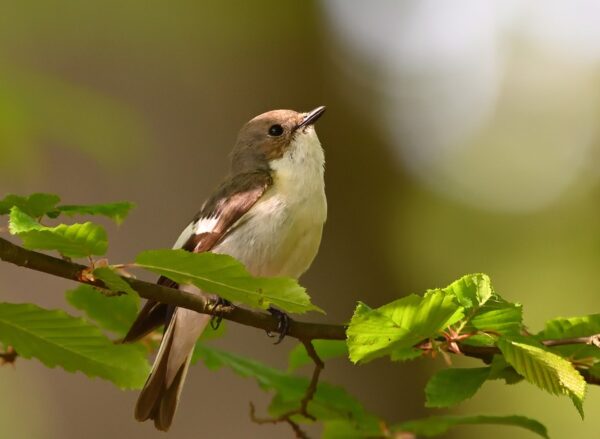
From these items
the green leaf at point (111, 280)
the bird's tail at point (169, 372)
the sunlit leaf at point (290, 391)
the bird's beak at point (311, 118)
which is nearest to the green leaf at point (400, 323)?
the green leaf at point (111, 280)

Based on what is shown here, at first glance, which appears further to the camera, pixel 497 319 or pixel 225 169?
pixel 225 169

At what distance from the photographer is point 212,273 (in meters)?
Answer: 1.37

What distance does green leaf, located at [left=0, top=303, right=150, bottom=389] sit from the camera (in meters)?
1.49

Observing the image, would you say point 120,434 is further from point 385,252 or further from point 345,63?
point 345,63

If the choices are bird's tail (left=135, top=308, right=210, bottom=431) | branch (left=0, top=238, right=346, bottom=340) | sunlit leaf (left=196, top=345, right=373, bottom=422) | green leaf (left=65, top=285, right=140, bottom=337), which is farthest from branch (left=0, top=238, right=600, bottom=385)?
bird's tail (left=135, top=308, right=210, bottom=431)

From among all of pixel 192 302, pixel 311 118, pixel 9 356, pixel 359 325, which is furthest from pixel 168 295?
pixel 311 118

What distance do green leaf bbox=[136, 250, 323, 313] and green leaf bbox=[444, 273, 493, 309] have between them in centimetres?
27

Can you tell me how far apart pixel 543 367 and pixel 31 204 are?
2.93 ft

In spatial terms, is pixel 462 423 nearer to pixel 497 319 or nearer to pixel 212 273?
pixel 497 319

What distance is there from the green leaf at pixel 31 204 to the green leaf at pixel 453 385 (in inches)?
30.1

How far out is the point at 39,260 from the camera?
1467mm

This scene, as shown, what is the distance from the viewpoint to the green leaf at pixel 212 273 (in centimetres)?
136

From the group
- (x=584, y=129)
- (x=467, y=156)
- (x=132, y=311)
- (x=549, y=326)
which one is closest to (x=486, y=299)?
(x=549, y=326)

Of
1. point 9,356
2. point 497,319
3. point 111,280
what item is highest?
point 497,319
